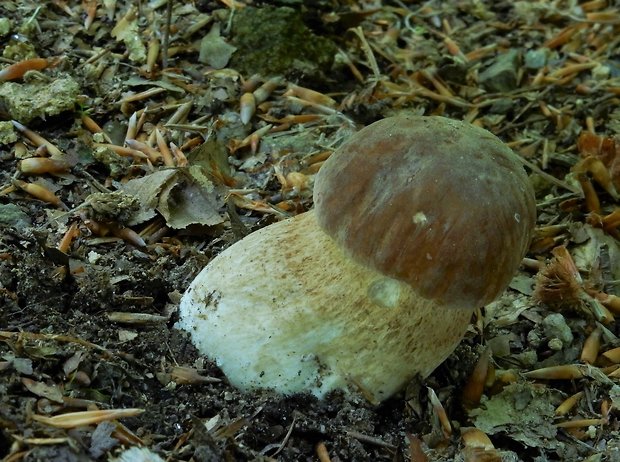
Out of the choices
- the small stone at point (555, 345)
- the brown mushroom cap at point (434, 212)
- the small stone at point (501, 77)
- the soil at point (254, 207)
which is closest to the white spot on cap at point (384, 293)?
the brown mushroom cap at point (434, 212)

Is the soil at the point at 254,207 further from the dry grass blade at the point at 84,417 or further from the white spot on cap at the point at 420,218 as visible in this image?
the white spot on cap at the point at 420,218

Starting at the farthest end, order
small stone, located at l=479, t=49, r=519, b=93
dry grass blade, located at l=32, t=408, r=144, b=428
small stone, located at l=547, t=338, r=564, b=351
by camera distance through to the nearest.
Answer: small stone, located at l=479, t=49, r=519, b=93 → small stone, located at l=547, t=338, r=564, b=351 → dry grass blade, located at l=32, t=408, r=144, b=428

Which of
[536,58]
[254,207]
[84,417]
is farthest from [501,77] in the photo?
[84,417]

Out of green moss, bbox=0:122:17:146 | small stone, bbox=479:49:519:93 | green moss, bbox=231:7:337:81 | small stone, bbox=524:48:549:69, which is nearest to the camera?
green moss, bbox=0:122:17:146

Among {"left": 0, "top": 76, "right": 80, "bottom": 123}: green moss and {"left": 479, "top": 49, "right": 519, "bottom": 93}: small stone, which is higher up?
{"left": 0, "top": 76, "right": 80, "bottom": 123}: green moss

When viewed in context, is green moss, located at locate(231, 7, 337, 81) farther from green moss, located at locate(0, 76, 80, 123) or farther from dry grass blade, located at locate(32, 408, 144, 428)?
dry grass blade, located at locate(32, 408, 144, 428)

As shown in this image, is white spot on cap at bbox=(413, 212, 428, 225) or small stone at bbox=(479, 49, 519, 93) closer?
white spot on cap at bbox=(413, 212, 428, 225)

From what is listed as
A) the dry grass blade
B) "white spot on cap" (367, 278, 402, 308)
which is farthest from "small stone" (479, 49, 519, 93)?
the dry grass blade
